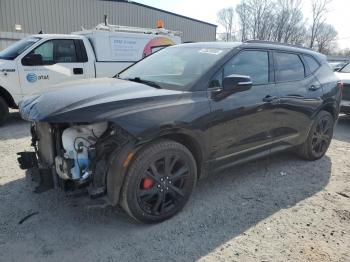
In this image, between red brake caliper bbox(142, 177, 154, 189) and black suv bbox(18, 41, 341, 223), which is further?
red brake caliper bbox(142, 177, 154, 189)

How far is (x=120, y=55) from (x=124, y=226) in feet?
20.7

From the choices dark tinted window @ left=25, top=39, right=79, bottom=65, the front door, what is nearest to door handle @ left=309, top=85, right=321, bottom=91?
the front door

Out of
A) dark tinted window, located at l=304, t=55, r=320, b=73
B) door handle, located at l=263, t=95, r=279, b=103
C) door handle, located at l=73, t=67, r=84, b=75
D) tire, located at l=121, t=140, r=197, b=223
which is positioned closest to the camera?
tire, located at l=121, t=140, r=197, b=223

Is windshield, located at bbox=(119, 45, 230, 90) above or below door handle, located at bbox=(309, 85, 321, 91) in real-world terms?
above

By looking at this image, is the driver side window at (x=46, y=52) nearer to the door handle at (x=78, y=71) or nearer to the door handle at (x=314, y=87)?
the door handle at (x=78, y=71)

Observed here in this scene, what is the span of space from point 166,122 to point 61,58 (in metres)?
5.52

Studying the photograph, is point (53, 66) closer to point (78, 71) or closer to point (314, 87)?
point (78, 71)

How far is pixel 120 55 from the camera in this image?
347 inches

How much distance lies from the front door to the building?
15317mm

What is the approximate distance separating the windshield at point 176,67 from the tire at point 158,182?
2.33 ft

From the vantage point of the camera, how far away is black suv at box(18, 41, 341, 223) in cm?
294

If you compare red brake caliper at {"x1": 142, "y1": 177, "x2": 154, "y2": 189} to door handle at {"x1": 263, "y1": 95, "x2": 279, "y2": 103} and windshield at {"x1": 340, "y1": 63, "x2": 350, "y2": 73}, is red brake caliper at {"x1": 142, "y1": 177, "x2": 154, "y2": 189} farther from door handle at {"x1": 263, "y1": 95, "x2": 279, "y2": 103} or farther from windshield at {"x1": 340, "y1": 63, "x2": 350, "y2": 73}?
windshield at {"x1": 340, "y1": 63, "x2": 350, "y2": 73}

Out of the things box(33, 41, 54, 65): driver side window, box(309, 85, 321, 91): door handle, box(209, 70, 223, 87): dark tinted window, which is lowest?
box(309, 85, 321, 91): door handle

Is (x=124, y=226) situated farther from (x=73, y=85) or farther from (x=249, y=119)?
(x=249, y=119)
